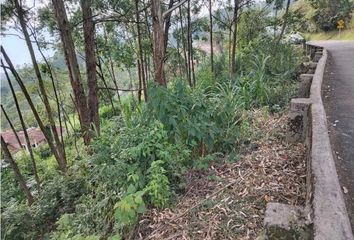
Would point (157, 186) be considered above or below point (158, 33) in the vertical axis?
below

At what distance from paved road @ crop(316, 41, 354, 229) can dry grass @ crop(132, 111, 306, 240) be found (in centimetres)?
32

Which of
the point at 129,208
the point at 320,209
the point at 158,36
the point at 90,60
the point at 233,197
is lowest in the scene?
the point at 233,197

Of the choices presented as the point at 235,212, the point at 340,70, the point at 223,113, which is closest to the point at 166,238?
the point at 235,212

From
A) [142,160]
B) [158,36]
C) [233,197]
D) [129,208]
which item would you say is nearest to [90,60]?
[158,36]

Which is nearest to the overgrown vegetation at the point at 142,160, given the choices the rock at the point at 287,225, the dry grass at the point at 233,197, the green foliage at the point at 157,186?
the green foliage at the point at 157,186

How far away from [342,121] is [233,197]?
1986mm

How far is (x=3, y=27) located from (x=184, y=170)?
6089mm

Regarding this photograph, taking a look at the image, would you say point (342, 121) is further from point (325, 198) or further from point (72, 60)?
point (72, 60)

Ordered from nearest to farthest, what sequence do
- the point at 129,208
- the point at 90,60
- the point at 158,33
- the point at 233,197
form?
the point at 129,208 → the point at 233,197 → the point at 158,33 → the point at 90,60

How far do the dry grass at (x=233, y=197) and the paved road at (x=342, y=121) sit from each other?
319 mm

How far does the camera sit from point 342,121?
143 inches

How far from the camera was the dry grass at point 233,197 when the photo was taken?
2.29m

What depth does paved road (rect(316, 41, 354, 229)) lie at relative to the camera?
2.35m

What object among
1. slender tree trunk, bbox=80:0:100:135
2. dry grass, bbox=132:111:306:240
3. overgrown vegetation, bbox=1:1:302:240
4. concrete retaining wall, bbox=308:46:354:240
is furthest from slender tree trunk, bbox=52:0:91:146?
concrete retaining wall, bbox=308:46:354:240
